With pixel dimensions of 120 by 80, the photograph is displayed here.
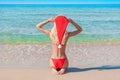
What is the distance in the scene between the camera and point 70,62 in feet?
27.8

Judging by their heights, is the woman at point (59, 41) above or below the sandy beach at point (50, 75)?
above

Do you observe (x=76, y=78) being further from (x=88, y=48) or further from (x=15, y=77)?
(x=88, y=48)

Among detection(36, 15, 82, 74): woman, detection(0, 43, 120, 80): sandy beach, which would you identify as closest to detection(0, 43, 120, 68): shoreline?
detection(0, 43, 120, 80): sandy beach

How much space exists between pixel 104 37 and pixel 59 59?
25.9 feet

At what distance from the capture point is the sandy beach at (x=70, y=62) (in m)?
6.46

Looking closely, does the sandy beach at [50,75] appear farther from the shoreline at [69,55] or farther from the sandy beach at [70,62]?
the shoreline at [69,55]

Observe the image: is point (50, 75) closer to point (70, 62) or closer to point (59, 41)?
point (59, 41)

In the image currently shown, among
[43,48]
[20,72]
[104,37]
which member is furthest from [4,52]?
[104,37]

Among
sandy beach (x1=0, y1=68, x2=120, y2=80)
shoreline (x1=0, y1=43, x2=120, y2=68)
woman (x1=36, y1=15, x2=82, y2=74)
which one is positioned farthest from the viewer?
shoreline (x1=0, y1=43, x2=120, y2=68)

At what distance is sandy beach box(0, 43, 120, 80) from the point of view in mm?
6461

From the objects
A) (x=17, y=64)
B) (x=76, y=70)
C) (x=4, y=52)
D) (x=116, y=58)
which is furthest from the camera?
(x=4, y=52)

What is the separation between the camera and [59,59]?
652 cm

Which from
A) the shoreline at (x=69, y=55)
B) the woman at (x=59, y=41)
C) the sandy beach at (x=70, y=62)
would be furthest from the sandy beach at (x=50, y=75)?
the shoreline at (x=69, y=55)

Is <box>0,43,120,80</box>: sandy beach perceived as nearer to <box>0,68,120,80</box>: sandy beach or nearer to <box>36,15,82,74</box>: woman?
<box>0,68,120,80</box>: sandy beach
